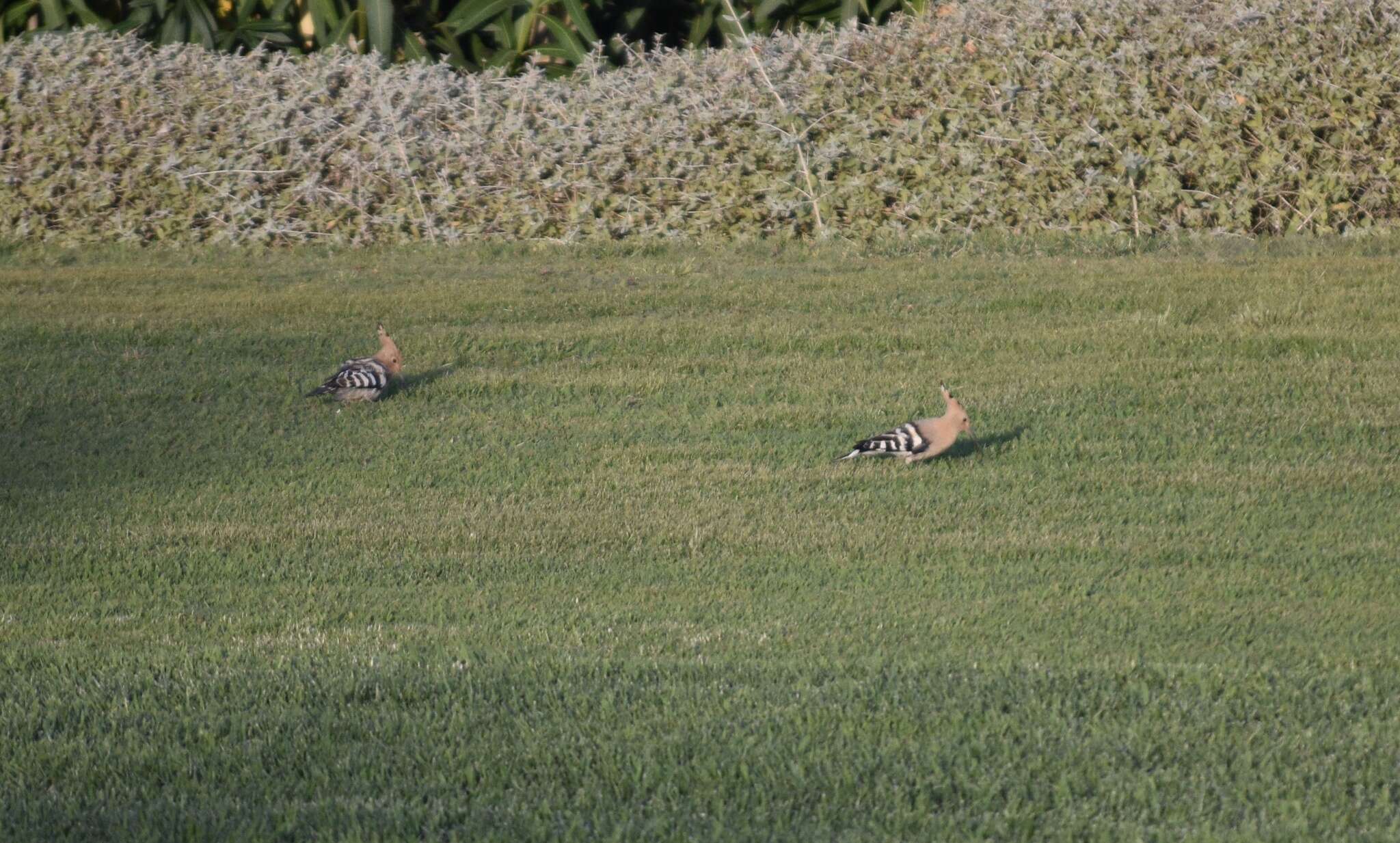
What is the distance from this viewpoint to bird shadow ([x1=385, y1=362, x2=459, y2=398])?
8.60 m

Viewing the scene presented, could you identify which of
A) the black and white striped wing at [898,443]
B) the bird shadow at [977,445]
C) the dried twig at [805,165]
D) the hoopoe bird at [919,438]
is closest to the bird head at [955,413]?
the hoopoe bird at [919,438]

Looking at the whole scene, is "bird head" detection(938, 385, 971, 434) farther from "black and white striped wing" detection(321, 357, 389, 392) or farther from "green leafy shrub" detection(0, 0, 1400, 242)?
"green leafy shrub" detection(0, 0, 1400, 242)

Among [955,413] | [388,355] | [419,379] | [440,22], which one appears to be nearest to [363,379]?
[388,355]

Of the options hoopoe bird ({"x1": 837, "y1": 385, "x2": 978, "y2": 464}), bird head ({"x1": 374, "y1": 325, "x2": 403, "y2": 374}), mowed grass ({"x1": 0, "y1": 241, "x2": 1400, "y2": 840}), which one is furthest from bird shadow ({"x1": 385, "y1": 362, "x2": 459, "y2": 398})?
hoopoe bird ({"x1": 837, "y1": 385, "x2": 978, "y2": 464})

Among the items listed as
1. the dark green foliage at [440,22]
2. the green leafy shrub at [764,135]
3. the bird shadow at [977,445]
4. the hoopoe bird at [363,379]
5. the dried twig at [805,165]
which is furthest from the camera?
the dark green foliage at [440,22]

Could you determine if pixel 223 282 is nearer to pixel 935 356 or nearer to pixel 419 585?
pixel 935 356

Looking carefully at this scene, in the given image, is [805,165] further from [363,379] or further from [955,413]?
[955,413]

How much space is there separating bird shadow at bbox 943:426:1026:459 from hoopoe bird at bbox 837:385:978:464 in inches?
13.6

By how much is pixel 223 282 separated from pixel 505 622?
7.36 metres

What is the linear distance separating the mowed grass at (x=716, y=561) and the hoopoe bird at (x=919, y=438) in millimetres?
158

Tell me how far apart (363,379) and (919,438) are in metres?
2.99

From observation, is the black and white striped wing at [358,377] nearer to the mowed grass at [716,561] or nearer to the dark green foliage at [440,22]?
the mowed grass at [716,561]

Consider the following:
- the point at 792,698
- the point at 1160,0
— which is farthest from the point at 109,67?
the point at 792,698

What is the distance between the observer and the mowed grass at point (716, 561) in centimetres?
381
